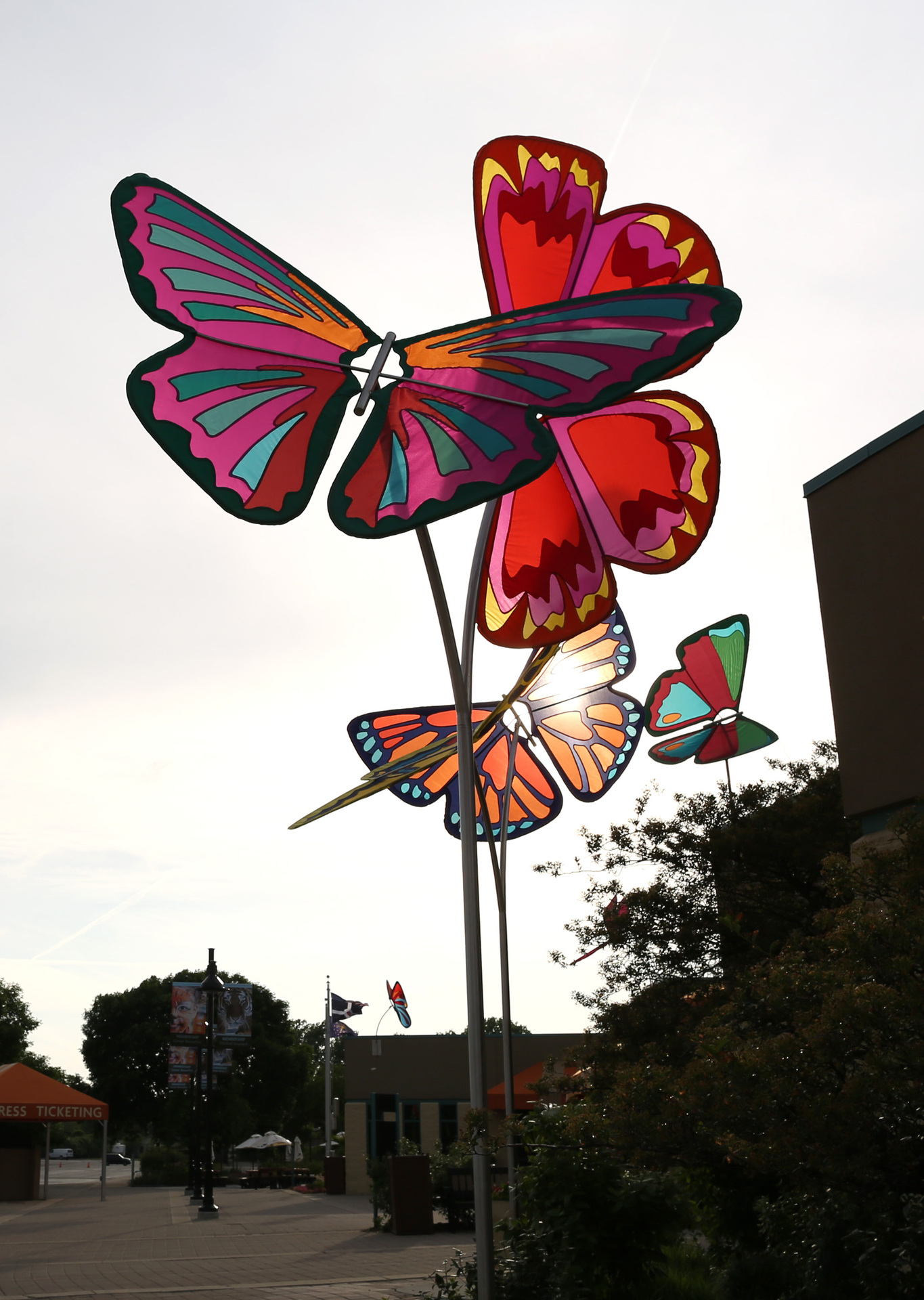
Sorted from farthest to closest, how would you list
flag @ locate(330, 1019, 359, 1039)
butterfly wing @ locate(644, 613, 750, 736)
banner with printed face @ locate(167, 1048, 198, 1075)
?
flag @ locate(330, 1019, 359, 1039) → banner with printed face @ locate(167, 1048, 198, 1075) → butterfly wing @ locate(644, 613, 750, 736)

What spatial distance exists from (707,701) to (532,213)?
10.6m

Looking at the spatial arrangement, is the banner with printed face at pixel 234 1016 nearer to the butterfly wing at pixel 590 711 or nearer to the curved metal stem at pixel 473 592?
the butterfly wing at pixel 590 711

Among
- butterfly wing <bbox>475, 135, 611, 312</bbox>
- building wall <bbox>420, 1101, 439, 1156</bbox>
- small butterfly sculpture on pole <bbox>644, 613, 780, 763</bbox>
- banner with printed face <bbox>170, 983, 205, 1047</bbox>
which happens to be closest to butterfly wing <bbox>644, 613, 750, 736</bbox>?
small butterfly sculpture on pole <bbox>644, 613, 780, 763</bbox>

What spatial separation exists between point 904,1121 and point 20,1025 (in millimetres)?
62439

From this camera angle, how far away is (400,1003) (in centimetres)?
3684

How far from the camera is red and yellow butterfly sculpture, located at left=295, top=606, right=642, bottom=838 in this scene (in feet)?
46.0

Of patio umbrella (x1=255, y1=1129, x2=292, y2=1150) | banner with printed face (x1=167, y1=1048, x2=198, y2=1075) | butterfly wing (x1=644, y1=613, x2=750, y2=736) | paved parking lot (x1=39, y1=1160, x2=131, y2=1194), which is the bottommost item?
paved parking lot (x1=39, y1=1160, x2=131, y2=1194)

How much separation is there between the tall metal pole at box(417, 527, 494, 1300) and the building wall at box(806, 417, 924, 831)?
15.3 ft

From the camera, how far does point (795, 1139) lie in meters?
5.92

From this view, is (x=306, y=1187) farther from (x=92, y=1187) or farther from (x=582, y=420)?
(x=582, y=420)

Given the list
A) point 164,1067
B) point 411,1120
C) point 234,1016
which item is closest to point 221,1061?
point 234,1016

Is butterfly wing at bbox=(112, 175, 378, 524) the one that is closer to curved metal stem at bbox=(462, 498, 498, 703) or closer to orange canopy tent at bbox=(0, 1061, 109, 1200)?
curved metal stem at bbox=(462, 498, 498, 703)

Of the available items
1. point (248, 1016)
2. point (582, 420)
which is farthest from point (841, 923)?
point (248, 1016)

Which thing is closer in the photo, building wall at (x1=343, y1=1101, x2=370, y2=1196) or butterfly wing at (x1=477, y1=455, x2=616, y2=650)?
butterfly wing at (x1=477, y1=455, x2=616, y2=650)
